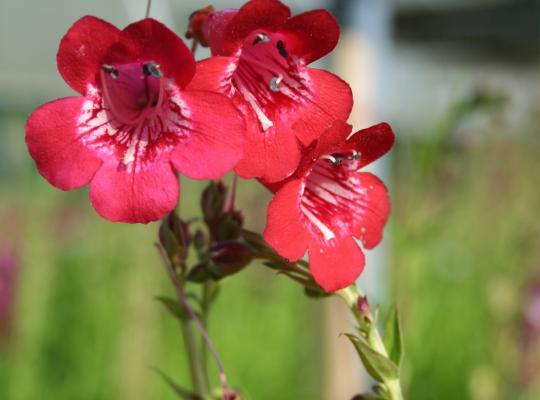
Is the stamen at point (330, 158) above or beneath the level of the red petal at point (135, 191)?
above

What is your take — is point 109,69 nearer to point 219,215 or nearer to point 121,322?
point 219,215

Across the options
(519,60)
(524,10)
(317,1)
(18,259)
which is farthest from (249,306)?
(524,10)

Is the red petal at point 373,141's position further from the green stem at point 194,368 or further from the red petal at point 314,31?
the green stem at point 194,368

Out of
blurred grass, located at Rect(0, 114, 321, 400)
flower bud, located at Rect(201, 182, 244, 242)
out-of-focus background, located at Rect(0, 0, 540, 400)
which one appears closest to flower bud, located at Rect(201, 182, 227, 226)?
flower bud, located at Rect(201, 182, 244, 242)

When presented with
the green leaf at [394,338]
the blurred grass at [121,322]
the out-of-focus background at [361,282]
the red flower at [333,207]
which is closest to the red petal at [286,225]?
the red flower at [333,207]

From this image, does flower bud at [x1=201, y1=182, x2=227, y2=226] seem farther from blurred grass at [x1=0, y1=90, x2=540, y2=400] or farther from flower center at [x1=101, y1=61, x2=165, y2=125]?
blurred grass at [x1=0, y1=90, x2=540, y2=400]

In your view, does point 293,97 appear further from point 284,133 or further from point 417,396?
point 417,396
